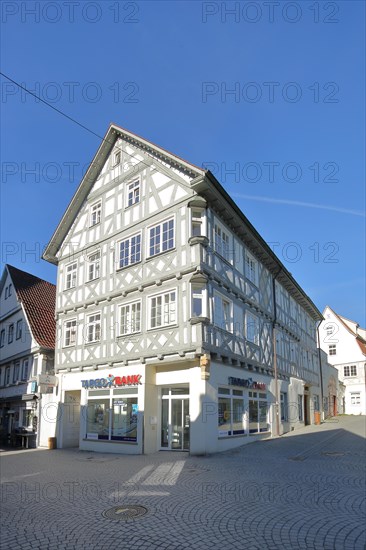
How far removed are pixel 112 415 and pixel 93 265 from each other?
7034mm

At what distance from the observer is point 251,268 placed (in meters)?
21.9

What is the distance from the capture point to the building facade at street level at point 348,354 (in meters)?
44.3

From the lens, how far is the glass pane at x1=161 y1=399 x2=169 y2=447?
56.5ft

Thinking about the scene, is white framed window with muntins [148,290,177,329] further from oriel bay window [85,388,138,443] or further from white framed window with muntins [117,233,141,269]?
oriel bay window [85,388,138,443]

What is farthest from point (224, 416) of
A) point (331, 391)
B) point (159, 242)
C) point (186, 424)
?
point (331, 391)

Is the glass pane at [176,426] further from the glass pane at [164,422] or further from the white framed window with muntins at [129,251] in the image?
the white framed window with muntins at [129,251]

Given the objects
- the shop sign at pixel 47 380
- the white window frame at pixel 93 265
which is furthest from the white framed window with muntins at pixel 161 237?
the shop sign at pixel 47 380

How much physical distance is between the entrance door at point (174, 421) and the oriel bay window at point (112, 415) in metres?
1.12

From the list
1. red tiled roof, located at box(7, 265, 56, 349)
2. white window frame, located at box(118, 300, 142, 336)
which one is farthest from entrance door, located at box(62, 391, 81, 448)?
white window frame, located at box(118, 300, 142, 336)

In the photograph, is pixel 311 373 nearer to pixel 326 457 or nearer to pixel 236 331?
pixel 236 331

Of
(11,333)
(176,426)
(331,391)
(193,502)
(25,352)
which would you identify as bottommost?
(193,502)

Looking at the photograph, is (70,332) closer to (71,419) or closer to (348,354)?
(71,419)

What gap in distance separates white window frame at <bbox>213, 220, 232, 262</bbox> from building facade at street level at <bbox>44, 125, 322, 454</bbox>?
89 mm

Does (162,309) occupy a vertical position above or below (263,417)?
above
